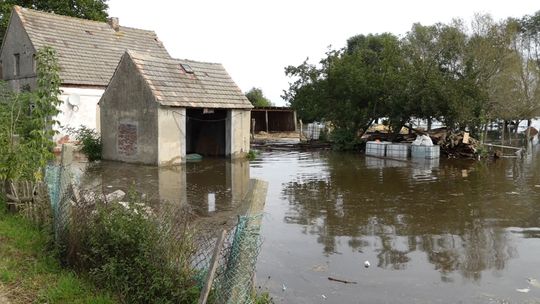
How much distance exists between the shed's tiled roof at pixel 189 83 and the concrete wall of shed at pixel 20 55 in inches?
386

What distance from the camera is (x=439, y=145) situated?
26.4m

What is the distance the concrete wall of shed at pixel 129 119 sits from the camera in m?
20.3

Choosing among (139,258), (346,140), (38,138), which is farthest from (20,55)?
(139,258)

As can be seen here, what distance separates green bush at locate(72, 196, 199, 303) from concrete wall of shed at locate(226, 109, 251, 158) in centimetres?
1775

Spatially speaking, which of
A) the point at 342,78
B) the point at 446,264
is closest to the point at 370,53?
the point at 342,78

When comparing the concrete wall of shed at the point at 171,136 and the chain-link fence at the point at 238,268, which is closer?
the chain-link fence at the point at 238,268

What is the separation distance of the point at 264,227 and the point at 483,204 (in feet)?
20.4

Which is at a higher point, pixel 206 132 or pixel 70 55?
pixel 70 55

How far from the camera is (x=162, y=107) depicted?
65.5ft

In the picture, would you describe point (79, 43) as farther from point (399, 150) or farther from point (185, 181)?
point (399, 150)

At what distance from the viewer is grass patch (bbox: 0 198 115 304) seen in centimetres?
533

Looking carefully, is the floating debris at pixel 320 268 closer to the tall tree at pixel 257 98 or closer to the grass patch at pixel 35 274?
the grass patch at pixel 35 274

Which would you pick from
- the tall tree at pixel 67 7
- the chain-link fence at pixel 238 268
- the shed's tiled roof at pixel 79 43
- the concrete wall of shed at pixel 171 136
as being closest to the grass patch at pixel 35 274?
the chain-link fence at pixel 238 268

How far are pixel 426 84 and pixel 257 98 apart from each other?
3450cm
